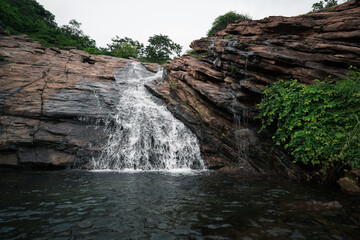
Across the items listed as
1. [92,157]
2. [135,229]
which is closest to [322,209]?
[135,229]

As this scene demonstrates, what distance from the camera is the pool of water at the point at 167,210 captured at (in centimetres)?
362

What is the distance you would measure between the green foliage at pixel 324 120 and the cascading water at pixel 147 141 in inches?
222

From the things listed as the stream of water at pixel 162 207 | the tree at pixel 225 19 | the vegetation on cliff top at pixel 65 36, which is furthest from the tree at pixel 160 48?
the stream of water at pixel 162 207

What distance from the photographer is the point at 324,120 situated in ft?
24.3

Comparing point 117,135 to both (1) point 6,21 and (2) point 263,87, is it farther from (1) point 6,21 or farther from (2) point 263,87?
(1) point 6,21

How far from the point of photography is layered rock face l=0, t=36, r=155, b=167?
923 centimetres

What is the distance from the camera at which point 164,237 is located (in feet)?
11.6

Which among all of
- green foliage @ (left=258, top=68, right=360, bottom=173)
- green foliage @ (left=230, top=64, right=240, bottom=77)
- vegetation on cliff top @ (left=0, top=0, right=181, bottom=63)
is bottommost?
green foliage @ (left=258, top=68, right=360, bottom=173)

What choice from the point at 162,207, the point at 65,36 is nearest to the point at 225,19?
the point at 65,36

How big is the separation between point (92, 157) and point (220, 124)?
8.59m

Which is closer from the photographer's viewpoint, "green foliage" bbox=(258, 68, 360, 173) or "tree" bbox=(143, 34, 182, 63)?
"green foliage" bbox=(258, 68, 360, 173)

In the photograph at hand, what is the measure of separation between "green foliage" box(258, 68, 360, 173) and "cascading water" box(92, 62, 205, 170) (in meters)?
5.65

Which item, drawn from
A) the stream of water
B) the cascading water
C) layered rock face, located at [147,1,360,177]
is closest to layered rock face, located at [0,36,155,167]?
the cascading water

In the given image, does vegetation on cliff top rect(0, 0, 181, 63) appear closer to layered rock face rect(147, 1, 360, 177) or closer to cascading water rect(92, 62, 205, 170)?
cascading water rect(92, 62, 205, 170)
